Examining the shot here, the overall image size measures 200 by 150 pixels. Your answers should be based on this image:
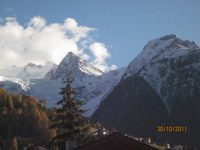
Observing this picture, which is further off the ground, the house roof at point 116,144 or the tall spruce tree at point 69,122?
the tall spruce tree at point 69,122

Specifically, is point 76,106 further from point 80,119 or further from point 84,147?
point 84,147

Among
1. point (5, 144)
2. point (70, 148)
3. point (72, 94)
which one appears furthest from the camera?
point (5, 144)

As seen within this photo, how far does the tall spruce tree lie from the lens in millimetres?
55750

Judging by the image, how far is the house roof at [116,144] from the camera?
38.8 metres

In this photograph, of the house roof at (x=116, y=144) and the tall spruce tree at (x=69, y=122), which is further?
the tall spruce tree at (x=69, y=122)

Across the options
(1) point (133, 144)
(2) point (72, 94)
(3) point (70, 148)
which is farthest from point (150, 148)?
(2) point (72, 94)

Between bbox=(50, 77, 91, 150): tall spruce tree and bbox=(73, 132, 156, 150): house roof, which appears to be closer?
bbox=(73, 132, 156, 150): house roof

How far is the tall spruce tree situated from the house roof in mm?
16313

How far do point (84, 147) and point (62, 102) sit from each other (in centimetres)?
1981

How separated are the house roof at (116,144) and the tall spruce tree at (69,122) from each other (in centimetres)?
1631

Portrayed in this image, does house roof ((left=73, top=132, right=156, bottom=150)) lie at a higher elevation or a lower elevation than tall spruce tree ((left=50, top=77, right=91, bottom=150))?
lower

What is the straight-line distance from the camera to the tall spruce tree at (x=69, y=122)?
55.8 meters

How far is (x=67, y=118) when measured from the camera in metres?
57.3

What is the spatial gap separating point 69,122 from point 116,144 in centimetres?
1850
